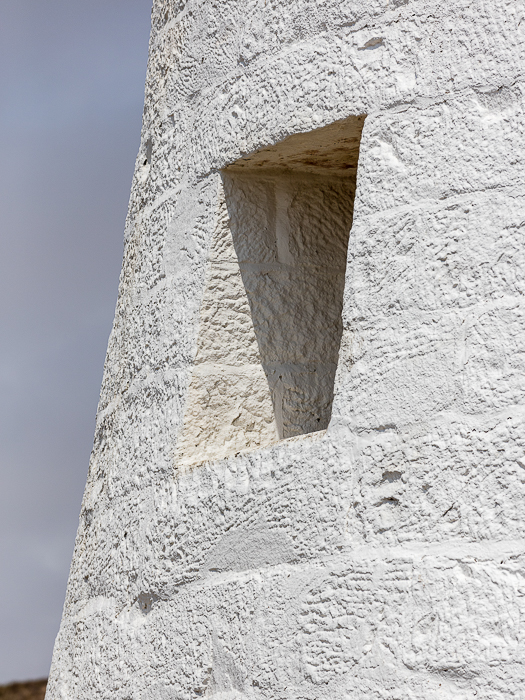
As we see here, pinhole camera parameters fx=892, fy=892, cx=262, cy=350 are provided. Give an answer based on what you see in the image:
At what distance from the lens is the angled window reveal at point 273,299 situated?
2127mm

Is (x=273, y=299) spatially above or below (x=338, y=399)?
above

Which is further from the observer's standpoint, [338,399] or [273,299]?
[273,299]

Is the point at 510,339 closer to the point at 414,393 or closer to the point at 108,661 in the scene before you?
the point at 414,393

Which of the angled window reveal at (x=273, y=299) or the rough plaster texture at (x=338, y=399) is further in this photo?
the angled window reveal at (x=273, y=299)

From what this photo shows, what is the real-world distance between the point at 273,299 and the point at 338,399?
1.66 feet

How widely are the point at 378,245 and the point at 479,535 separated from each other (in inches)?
23.8

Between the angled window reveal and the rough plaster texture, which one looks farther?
the angled window reveal

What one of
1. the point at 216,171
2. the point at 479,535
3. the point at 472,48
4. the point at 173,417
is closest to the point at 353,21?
the point at 472,48

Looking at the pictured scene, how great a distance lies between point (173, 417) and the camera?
213 centimetres

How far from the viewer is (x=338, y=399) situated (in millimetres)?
1787

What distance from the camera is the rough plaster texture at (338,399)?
1613 millimetres

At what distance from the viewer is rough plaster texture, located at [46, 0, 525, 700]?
161 cm

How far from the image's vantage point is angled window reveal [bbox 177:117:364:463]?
6.98 ft

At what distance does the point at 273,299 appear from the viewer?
222cm
